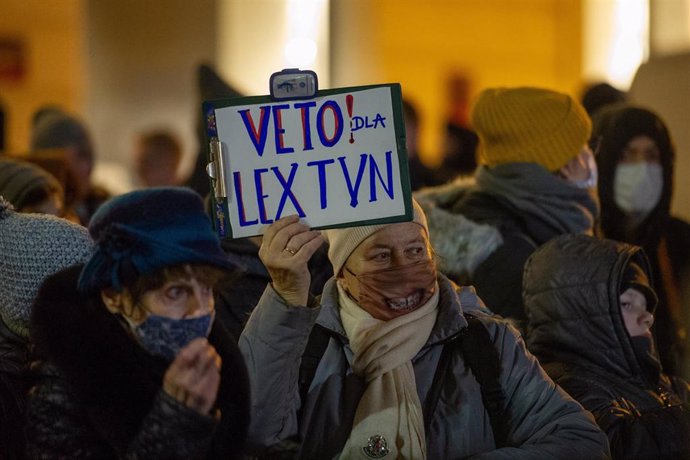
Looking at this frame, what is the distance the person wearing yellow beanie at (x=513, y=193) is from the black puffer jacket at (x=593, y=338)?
54 centimetres

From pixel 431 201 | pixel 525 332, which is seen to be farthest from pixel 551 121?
pixel 525 332

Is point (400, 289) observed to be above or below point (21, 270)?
below

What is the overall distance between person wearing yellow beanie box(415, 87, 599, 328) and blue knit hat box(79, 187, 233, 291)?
207 centimetres

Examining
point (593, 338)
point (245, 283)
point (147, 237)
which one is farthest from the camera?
point (245, 283)

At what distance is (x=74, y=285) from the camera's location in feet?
10.4

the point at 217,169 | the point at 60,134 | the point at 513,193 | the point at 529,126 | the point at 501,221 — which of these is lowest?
the point at 501,221

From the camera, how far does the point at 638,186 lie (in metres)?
5.99

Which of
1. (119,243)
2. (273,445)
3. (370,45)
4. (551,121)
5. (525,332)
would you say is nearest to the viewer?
(119,243)

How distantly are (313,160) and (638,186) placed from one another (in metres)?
A: 2.81

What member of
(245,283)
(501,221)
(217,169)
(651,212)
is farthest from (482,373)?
→ (651,212)

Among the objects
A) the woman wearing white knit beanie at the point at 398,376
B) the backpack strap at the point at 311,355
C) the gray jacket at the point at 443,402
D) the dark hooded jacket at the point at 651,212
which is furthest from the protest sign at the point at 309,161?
the dark hooded jacket at the point at 651,212

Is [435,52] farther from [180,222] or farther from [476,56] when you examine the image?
[180,222]

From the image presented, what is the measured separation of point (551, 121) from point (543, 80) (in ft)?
41.4

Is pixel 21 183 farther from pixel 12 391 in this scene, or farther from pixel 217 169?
pixel 217 169
